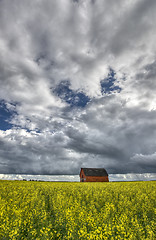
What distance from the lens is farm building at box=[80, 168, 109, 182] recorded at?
259ft

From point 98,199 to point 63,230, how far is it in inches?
349

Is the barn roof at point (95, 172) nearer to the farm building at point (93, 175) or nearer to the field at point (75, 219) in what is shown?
the farm building at point (93, 175)

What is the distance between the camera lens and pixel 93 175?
262 feet

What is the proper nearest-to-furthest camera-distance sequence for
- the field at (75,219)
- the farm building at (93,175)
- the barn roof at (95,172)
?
the field at (75,219) → the farm building at (93,175) → the barn roof at (95,172)

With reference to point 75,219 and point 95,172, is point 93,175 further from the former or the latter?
point 75,219

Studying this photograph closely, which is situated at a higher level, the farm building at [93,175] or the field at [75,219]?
the farm building at [93,175]

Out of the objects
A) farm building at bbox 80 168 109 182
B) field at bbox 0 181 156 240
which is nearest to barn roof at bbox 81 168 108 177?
farm building at bbox 80 168 109 182

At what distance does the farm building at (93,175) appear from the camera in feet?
259

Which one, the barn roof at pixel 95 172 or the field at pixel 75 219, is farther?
the barn roof at pixel 95 172

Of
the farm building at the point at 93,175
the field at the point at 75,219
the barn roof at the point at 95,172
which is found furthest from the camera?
the barn roof at the point at 95,172

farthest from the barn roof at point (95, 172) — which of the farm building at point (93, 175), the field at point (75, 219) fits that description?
the field at point (75, 219)

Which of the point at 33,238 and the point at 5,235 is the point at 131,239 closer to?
the point at 33,238

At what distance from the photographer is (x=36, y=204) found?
17.1m

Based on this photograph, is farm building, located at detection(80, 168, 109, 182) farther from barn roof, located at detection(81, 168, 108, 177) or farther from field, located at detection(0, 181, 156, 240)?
field, located at detection(0, 181, 156, 240)
